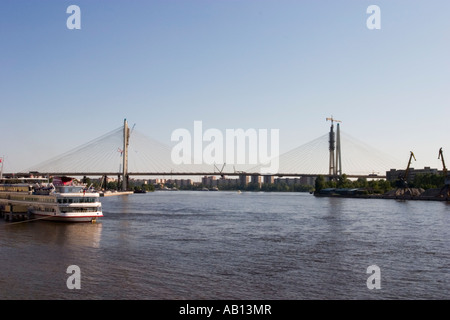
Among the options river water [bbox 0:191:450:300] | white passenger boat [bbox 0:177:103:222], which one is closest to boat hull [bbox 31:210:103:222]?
white passenger boat [bbox 0:177:103:222]

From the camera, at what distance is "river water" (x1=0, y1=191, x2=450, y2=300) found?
21.0m

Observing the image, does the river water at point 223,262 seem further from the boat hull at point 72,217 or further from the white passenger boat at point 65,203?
the white passenger boat at point 65,203

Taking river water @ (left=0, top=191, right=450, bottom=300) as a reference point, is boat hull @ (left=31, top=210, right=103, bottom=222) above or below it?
above

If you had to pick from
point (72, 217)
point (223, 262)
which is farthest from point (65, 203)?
point (223, 262)

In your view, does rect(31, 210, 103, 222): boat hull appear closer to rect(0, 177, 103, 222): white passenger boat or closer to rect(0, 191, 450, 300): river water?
rect(0, 177, 103, 222): white passenger boat

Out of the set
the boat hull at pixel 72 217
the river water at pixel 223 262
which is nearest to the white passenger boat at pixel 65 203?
the boat hull at pixel 72 217

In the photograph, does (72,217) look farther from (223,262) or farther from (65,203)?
(223,262)

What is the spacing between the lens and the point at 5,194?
6309 centimetres

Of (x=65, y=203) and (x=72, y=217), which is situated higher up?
(x=65, y=203)

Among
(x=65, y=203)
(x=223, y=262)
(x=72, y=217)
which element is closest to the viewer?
(x=223, y=262)

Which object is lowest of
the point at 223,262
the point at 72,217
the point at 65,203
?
the point at 223,262

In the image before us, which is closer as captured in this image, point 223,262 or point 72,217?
point 223,262

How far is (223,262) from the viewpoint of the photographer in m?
27.7

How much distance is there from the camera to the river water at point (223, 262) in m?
21.0
